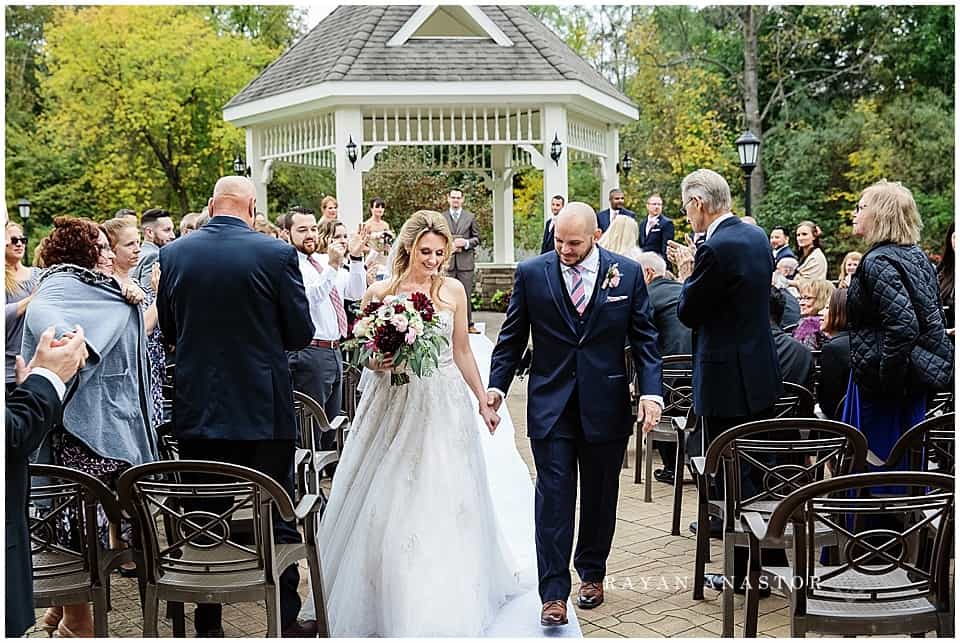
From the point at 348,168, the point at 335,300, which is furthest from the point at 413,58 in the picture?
the point at 335,300

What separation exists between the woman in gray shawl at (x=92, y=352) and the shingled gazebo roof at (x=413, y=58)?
1214cm

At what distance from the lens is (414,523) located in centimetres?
468

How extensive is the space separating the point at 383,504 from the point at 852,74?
29100 millimetres

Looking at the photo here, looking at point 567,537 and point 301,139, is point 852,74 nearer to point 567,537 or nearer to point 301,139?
point 301,139

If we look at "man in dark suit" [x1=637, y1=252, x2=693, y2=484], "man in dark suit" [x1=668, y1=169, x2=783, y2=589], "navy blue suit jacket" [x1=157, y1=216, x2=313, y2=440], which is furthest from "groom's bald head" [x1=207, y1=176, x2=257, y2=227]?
"man in dark suit" [x1=637, y1=252, x2=693, y2=484]

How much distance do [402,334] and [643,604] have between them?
5.99ft

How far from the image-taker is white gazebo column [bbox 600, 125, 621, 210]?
20156 millimetres

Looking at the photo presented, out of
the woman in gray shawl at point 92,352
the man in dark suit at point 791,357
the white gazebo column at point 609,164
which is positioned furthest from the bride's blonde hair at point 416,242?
the white gazebo column at point 609,164

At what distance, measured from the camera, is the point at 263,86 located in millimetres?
19312

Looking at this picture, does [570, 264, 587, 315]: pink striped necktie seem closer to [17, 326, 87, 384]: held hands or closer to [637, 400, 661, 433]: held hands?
[637, 400, 661, 433]: held hands

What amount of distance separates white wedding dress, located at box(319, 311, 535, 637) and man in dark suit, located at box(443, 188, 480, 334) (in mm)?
9857

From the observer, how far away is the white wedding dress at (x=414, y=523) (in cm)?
457

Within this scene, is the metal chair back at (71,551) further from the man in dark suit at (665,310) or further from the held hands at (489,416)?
the man in dark suit at (665,310)

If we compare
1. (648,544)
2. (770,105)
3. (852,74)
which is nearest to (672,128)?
(770,105)
